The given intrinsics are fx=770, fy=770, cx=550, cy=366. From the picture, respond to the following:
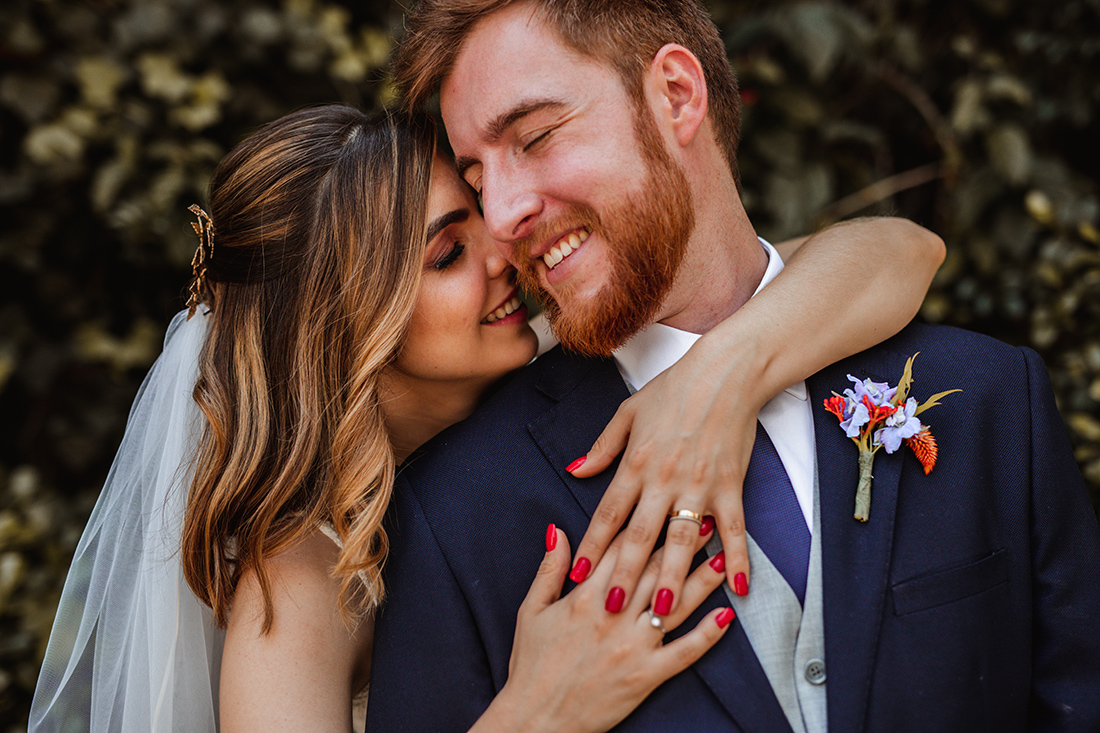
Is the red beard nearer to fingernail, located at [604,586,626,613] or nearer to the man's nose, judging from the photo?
the man's nose

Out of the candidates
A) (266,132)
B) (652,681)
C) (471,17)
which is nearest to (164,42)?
(266,132)

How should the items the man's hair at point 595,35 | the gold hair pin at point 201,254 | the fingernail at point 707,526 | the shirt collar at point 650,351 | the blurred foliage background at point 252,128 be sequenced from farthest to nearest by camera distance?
the blurred foliage background at point 252,128 → the gold hair pin at point 201,254 → the shirt collar at point 650,351 → the man's hair at point 595,35 → the fingernail at point 707,526

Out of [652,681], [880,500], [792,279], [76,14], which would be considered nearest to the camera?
[652,681]

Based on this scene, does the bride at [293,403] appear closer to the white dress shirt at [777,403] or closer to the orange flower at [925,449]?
the white dress shirt at [777,403]

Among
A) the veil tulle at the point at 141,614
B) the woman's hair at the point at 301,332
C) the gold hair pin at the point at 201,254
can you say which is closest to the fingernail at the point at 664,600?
the woman's hair at the point at 301,332

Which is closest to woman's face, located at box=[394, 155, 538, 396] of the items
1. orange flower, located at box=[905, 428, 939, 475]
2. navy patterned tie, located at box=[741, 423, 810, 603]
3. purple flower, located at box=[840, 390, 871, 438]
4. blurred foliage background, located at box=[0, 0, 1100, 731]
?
navy patterned tie, located at box=[741, 423, 810, 603]

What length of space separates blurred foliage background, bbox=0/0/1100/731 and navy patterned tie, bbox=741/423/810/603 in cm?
150

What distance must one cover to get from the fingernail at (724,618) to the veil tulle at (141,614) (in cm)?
128

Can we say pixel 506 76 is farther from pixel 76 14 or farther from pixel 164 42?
pixel 76 14

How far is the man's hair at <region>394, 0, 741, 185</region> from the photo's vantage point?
1.75 metres

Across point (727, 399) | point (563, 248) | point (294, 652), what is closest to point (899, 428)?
point (727, 399)

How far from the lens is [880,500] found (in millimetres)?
1559

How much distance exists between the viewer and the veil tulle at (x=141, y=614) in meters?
1.82

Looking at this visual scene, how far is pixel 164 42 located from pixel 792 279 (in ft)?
7.78
